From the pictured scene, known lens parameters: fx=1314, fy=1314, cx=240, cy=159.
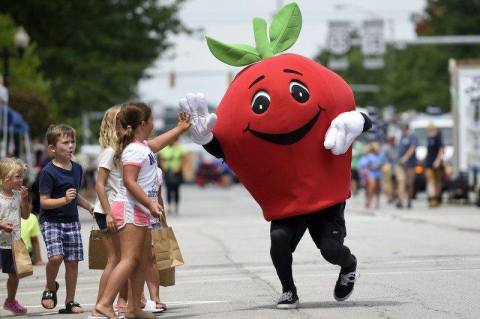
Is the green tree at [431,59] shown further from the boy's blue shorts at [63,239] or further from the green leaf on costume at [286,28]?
the boy's blue shorts at [63,239]

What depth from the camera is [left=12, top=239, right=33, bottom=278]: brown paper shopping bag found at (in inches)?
405

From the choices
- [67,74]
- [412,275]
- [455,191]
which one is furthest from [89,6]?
[412,275]

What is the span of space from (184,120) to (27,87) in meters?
25.1

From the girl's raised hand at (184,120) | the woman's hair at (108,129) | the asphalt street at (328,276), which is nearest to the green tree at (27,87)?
the asphalt street at (328,276)

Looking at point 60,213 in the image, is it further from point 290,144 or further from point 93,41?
point 93,41

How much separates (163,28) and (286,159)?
3906 centimetres

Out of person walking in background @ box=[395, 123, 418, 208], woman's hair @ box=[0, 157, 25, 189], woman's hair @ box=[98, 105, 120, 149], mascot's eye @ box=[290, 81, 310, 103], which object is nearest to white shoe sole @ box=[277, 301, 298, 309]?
mascot's eye @ box=[290, 81, 310, 103]

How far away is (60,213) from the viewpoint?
10.4m

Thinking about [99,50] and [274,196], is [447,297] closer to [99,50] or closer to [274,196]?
[274,196]

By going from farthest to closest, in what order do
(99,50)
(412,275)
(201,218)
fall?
1. (99,50)
2. (201,218)
3. (412,275)

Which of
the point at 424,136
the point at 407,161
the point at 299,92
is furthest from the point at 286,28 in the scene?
the point at 424,136

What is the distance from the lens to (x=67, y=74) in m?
44.9

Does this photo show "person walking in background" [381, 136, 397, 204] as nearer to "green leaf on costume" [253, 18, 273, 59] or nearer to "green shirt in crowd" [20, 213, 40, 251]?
"green shirt in crowd" [20, 213, 40, 251]

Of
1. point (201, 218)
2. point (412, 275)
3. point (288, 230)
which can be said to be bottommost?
point (201, 218)
